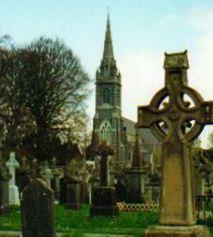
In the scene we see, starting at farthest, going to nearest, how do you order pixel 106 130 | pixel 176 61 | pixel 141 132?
1. pixel 141 132
2. pixel 106 130
3. pixel 176 61

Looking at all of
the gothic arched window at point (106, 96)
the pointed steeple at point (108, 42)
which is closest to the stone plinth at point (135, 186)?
the gothic arched window at point (106, 96)

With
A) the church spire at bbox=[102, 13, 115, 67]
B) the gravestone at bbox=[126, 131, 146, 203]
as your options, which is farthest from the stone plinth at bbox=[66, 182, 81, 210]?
the church spire at bbox=[102, 13, 115, 67]

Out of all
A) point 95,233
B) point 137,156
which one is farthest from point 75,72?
point 95,233

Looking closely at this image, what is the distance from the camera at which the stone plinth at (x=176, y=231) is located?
12.1m

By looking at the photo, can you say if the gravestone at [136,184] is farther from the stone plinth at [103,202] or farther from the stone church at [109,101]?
the stone church at [109,101]

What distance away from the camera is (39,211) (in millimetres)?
11805

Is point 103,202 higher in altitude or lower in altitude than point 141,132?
lower

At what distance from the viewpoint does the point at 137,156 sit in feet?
118

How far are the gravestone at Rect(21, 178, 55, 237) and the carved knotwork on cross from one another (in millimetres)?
2482

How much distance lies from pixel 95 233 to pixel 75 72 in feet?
129

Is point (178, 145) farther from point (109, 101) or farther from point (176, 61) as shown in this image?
point (109, 101)

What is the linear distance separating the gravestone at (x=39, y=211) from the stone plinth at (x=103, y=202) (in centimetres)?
1156

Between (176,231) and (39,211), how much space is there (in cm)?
247

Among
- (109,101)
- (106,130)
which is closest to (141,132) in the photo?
(106,130)
